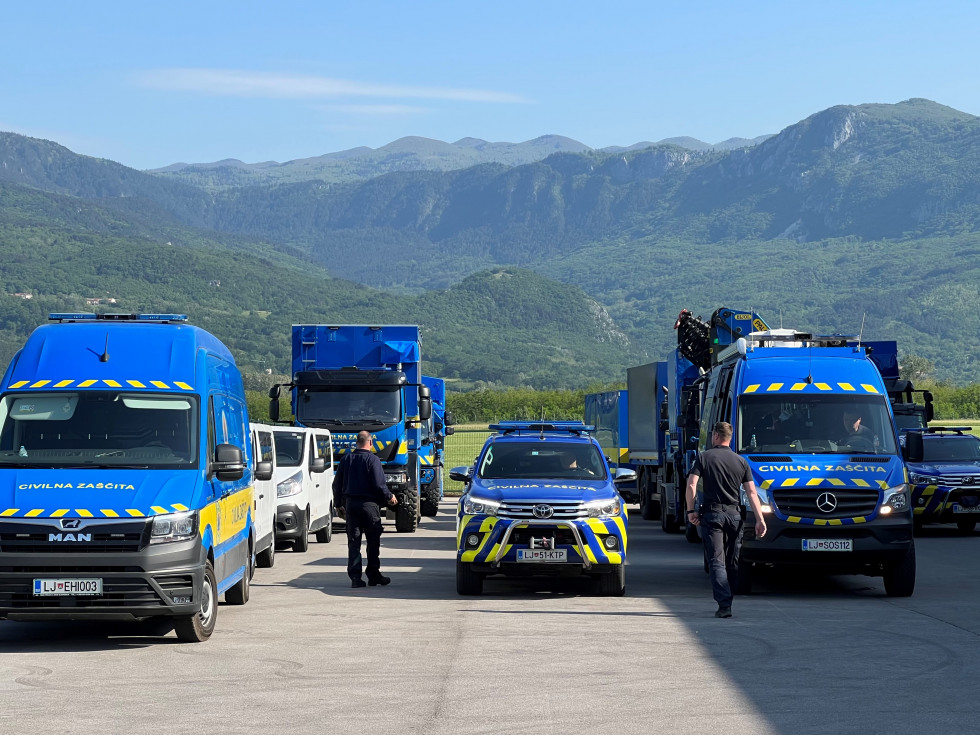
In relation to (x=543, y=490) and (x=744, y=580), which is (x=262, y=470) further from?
(x=744, y=580)

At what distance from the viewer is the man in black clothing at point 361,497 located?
16250 mm

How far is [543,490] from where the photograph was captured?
15203 mm

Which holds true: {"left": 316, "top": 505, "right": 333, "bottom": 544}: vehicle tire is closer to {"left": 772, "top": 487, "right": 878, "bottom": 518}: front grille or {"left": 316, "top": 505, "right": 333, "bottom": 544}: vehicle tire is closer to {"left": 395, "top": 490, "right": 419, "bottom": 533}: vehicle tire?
{"left": 395, "top": 490, "right": 419, "bottom": 533}: vehicle tire

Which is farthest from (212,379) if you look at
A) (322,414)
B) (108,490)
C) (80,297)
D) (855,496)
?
(80,297)

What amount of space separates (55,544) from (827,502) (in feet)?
26.0

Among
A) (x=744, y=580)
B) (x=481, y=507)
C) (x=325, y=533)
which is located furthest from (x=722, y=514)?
(x=325, y=533)

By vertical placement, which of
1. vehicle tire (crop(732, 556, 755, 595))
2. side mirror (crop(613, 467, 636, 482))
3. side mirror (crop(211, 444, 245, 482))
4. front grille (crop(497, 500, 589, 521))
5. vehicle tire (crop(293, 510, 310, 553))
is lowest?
vehicle tire (crop(293, 510, 310, 553))

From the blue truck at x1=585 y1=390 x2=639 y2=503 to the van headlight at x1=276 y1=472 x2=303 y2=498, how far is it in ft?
36.4

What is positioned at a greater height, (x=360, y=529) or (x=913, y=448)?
(x=913, y=448)

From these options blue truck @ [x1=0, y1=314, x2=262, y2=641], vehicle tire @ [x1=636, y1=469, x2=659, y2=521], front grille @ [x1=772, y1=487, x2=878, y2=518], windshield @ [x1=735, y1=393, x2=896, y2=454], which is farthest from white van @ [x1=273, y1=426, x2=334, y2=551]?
vehicle tire @ [x1=636, y1=469, x2=659, y2=521]

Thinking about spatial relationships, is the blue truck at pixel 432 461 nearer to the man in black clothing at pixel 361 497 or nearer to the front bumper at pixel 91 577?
the man in black clothing at pixel 361 497

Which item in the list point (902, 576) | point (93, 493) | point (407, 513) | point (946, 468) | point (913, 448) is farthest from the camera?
point (407, 513)

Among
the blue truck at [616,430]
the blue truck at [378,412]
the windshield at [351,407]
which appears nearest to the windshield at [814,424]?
the blue truck at [378,412]

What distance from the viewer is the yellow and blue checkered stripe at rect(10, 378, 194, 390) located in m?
11.7
